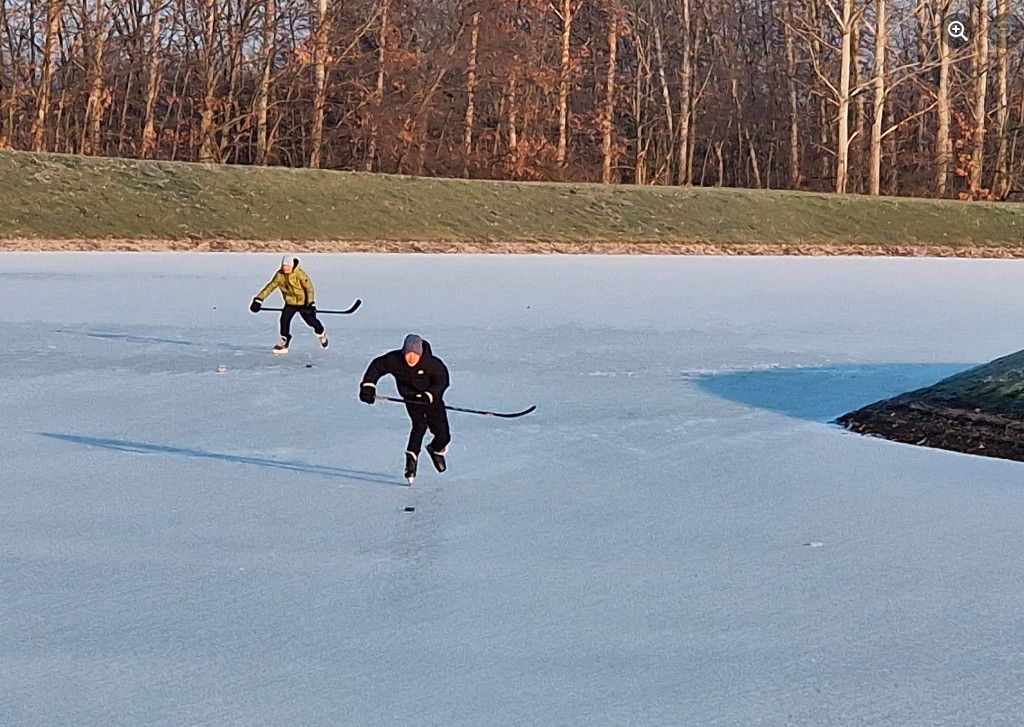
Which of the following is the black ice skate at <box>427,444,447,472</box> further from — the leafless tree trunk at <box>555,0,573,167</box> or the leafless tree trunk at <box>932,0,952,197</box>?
the leafless tree trunk at <box>932,0,952,197</box>

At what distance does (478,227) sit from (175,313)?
17.5 meters

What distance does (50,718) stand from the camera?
351cm

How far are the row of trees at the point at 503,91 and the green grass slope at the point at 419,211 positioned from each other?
20.4 ft

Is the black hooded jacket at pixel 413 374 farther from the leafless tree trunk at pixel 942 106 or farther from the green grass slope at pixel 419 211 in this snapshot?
the leafless tree trunk at pixel 942 106

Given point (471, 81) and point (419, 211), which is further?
point (471, 81)

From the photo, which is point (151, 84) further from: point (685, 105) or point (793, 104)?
point (793, 104)

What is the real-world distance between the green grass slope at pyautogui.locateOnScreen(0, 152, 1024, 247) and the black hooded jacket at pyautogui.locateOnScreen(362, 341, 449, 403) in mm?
23132

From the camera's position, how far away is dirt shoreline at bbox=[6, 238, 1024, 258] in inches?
1085

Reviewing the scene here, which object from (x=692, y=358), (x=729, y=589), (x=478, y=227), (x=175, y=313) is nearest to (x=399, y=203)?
(x=478, y=227)

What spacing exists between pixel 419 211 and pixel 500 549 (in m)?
27.4

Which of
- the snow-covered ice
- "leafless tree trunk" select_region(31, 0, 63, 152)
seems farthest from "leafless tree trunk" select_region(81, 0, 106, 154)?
the snow-covered ice

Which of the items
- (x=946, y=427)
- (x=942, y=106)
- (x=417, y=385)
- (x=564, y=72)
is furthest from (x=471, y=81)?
(x=417, y=385)

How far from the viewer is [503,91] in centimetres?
4528

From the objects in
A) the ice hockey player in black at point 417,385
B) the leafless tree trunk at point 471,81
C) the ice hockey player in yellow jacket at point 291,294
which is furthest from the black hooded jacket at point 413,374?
the leafless tree trunk at point 471,81
